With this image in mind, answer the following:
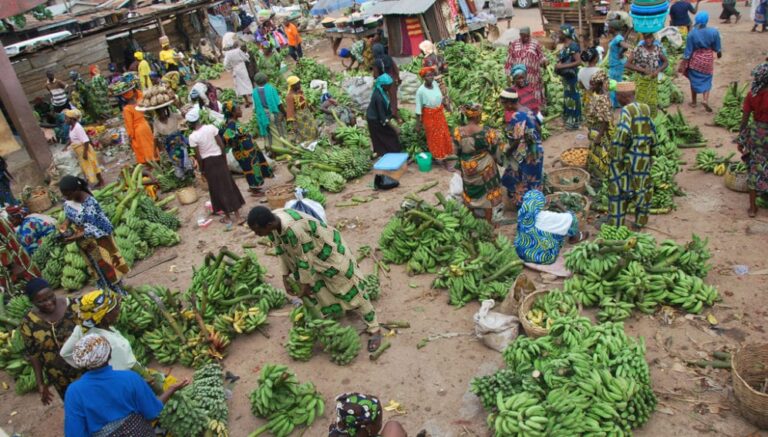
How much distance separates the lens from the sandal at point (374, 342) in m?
5.61

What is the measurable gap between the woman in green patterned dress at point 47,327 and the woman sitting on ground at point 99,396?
3.36 ft

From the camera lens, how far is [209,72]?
19.0 m

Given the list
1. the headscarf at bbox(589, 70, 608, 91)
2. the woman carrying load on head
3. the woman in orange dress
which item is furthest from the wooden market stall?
the woman carrying load on head

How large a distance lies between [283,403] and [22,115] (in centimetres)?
986

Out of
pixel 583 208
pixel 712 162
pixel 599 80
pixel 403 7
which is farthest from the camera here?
pixel 403 7

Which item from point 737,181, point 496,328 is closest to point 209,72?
point 737,181

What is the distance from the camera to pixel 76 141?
33.6 ft

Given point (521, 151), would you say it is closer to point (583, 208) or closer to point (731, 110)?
point (583, 208)

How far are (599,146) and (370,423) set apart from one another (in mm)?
5623

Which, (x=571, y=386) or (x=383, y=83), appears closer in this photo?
(x=571, y=386)

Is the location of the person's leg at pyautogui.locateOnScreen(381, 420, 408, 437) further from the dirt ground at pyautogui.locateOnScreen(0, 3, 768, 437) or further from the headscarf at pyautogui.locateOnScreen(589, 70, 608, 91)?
the headscarf at pyautogui.locateOnScreen(589, 70, 608, 91)

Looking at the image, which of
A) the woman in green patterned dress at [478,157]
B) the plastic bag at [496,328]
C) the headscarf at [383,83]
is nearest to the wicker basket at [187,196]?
the headscarf at [383,83]

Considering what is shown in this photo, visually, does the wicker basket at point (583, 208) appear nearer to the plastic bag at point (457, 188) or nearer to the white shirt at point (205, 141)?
the plastic bag at point (457, 188)

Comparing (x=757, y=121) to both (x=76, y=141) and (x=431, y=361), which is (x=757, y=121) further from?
(x=76, y=141)
